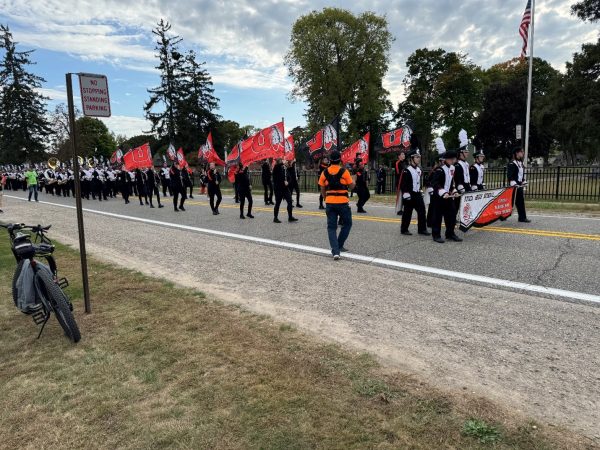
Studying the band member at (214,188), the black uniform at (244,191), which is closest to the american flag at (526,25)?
the black uniform at (244,191)

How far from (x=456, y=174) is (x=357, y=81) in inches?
1601

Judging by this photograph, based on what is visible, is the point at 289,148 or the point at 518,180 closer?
the point at 518,180

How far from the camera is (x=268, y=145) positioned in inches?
662

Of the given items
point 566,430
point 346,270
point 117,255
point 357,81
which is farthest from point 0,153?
point 566,430

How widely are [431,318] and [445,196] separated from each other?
15.6ft

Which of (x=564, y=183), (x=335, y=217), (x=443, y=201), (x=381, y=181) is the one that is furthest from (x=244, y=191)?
(x=564, y=183)

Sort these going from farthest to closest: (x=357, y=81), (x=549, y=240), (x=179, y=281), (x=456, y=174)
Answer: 1. (x=357, y=81)
2. (x=456, y=174)
3. (x=549, y=240)
4. (x=179, y=281)

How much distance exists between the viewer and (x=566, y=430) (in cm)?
269

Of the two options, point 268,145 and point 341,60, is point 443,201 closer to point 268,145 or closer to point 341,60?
point 268,145

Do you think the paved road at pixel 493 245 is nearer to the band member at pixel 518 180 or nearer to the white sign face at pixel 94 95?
the band member at pixel 518 180

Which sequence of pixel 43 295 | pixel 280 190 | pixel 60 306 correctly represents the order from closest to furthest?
1. pixel 60 306
2. pixel 43 295
3. pixel 280 190

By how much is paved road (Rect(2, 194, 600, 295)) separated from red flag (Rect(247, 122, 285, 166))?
168 inches

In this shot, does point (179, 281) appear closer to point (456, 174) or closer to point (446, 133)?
point (456, 174)

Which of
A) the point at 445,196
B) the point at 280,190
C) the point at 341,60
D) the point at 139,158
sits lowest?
the point at 445,196
